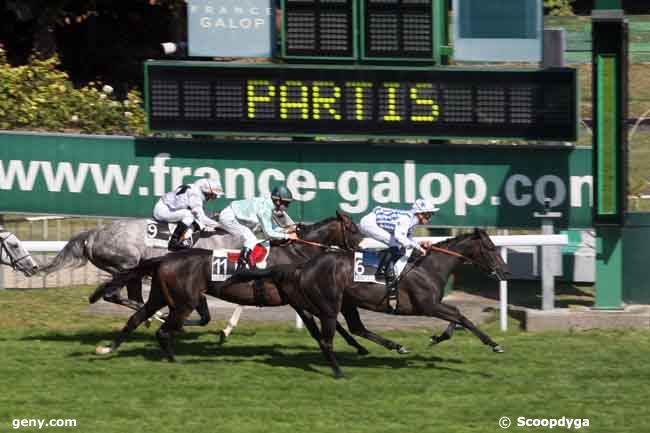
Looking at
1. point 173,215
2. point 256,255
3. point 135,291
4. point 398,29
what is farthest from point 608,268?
point 135,291

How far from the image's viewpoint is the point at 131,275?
1324 cm

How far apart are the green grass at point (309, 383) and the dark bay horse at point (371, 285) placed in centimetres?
38

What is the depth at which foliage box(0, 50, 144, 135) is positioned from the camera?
19.0m

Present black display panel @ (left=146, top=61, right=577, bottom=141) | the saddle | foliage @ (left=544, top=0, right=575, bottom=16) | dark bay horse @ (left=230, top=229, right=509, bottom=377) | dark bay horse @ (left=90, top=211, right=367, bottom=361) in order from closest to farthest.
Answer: dark bay horse @ (left=230, top=229, right=509, bottom=377), dark bay horse @ (left=90, top=211, right=367, bottom=361), the saddle, black display panel @ (left=146, top=61, right=577, bottom=141), foliage @ (left=544, top=0, right=575, bottom=16)

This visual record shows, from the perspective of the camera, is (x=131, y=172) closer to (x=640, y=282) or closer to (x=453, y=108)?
(x=453, y=108)

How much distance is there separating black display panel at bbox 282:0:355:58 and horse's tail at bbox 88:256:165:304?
11.0 ft

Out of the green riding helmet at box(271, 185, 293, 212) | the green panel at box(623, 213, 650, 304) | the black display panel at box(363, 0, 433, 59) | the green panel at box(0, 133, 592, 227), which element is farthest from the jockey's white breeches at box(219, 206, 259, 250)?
the green panel at box(623, 213, 650, 304)

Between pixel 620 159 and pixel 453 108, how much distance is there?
183 cm

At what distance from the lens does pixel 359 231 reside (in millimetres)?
13391

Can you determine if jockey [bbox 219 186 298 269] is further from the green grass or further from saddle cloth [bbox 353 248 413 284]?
the green grass

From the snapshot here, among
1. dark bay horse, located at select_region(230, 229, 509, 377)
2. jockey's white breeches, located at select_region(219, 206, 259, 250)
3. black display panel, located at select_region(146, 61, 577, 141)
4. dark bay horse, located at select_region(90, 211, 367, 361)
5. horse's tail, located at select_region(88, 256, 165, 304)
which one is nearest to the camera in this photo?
dark bay horse, located at select_region(230, 229, 509, 377)

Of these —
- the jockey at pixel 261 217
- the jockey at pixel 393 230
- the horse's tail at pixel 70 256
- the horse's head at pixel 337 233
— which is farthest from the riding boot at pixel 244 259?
the horse's tail at pixel 70 256

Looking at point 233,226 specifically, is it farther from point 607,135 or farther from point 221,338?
point 607,135

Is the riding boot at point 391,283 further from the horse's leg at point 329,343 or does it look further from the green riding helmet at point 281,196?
the green riding helmet at point 281,196
